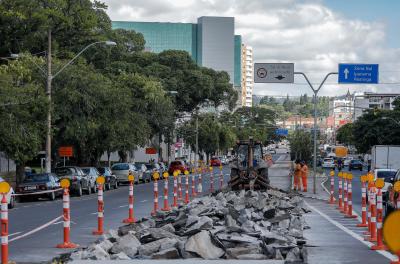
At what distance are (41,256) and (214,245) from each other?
332 centimetres

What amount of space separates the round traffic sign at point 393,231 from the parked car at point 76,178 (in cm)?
3764

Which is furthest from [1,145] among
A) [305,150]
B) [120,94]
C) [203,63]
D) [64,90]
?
[203,63]

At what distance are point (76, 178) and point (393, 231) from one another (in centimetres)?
3821

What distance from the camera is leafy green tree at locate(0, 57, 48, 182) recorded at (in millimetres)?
35625

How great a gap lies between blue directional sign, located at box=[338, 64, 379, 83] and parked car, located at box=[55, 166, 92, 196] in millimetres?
14574

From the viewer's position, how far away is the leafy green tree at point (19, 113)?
3562 cm

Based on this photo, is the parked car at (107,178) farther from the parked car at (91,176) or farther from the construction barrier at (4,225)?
the construction barrier at (4,225)

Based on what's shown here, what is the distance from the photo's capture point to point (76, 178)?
42344 millimetres

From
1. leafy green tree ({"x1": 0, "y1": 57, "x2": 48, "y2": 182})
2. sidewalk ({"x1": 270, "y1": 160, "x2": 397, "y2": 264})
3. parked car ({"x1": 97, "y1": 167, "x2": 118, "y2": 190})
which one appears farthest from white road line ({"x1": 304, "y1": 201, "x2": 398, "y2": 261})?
parked car ({"x1": 97, "y1": 167, "x2": 118, "y2": 190})

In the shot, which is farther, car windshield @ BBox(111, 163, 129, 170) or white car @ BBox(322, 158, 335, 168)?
white car @ BBox(322, 158, 335, 168)

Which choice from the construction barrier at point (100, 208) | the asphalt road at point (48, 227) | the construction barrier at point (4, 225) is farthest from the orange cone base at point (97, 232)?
the construction barrier at point (4, 225)

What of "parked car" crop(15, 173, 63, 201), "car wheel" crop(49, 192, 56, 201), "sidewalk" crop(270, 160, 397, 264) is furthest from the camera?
"car wheel" crop(49, 192, 56, 201)

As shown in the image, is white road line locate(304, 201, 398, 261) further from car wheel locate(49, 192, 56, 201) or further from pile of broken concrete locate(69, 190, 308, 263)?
car wheel locate(49, 192, 56, 201)

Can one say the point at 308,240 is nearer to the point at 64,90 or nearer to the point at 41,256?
the point at 41,256
